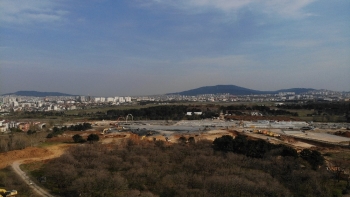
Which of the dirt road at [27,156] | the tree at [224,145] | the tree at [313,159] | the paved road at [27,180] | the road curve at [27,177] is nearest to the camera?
the paved road at [27,180]

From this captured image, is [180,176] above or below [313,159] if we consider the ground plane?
above

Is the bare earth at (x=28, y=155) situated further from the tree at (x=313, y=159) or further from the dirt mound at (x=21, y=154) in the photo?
the tree at (x=313, y=159)

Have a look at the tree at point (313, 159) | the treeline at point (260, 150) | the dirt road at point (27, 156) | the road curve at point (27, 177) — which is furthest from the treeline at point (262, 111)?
the dirt road at point (27, 156)

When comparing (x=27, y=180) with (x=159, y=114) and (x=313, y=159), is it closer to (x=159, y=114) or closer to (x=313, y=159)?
(x=313, y=159)

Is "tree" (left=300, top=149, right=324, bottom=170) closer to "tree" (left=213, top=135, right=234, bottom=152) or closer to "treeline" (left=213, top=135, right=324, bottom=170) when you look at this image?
"treeline" (left=213, top=135, right=324, bottom=170)

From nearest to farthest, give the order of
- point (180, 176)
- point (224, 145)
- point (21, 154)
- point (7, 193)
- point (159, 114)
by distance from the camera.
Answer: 1. point (180, 176)
2. point (7, 193)
3. point (224, 145)
4. point (21, 154)
5. point (159, 114)

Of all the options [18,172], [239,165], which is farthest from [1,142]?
[239,165]

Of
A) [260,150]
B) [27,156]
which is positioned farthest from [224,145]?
[27,156]

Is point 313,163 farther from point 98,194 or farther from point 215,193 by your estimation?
point 98,194
